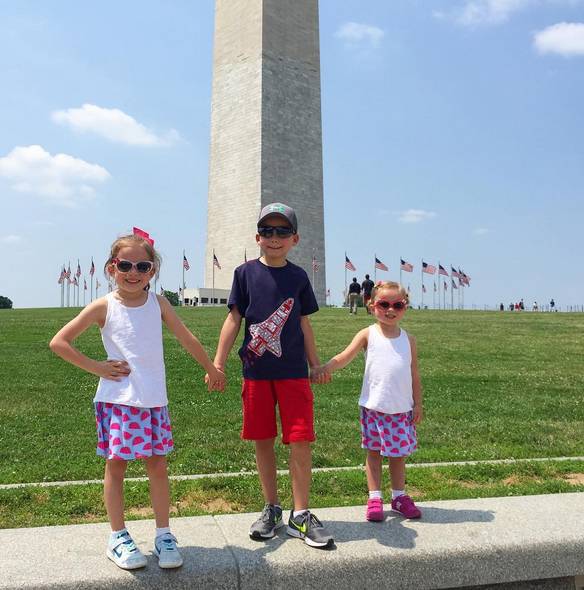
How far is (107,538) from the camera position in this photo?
3.88 meters

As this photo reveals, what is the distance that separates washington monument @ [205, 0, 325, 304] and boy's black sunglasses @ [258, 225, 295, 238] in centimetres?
4147

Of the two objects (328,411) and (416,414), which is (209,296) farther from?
(416,414)

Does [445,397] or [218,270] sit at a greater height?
[218,270]

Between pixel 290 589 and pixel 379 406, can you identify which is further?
pixel 379 406

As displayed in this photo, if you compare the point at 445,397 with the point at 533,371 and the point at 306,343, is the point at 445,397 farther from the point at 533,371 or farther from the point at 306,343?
the point at 306,343

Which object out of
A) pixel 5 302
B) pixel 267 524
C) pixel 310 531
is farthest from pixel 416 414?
pixel 5 302

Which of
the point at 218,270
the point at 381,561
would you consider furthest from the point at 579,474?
the point at 218,270

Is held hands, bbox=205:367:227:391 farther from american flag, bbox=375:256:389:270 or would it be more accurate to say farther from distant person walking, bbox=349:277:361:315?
american flag, bbox=375:256:389:270

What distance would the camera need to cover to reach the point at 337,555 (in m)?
3.64

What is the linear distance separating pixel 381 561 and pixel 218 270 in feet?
156

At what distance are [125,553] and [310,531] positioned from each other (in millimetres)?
1031

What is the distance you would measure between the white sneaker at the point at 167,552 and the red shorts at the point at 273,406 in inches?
31.1

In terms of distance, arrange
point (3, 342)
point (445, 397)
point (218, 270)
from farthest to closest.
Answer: point (218, 270) → point (3, 342) → point (445, 397)

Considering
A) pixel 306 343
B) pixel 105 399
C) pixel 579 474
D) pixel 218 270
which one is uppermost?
pixel 218 270
